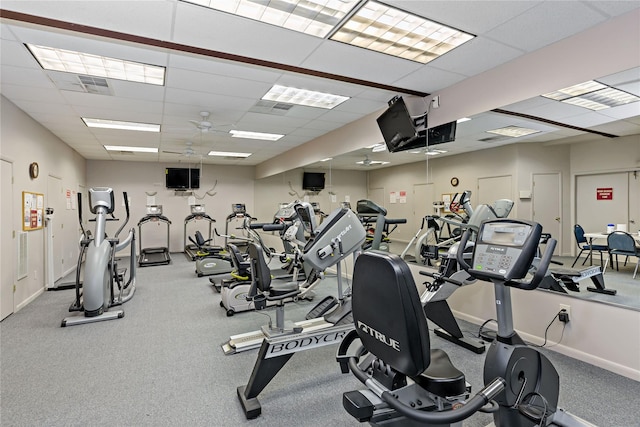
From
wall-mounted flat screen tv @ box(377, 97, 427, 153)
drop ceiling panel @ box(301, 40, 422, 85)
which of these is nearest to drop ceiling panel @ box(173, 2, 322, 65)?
drop ceiling panel @ box(301, 40, 422, 85)

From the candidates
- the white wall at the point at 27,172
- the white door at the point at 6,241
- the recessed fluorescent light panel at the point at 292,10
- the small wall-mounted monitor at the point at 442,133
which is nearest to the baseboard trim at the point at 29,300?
the white wall at the point at 27,172

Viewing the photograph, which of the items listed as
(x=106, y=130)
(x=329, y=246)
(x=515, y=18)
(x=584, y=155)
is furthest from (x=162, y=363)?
(x=106, y=130)

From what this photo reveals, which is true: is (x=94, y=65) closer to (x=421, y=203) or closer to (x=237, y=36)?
(x=237, y=36)

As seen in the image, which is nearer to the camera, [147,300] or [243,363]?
[243,363]

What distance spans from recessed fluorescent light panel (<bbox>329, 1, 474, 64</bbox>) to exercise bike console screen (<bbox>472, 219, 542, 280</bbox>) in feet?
5.56

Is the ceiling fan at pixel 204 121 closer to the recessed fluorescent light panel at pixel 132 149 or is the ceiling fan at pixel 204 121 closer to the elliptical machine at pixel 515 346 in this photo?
the recessed fluorescent light panel at pixel 132 149

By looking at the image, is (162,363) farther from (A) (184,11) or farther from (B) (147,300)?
(A) (184,11)

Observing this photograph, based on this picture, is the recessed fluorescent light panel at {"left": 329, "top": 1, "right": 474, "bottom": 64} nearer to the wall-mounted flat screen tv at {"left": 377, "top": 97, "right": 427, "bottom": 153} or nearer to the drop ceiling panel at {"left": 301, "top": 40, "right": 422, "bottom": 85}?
the drop ceiling panel at {"left": 301, "top": 40, "right": 422, "bottom": 85}

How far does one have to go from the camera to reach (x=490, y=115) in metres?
3.46

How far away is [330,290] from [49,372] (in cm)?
365

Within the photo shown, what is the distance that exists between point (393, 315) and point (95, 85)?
169 inches

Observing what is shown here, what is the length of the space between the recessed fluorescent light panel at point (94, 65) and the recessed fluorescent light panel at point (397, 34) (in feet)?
6.57

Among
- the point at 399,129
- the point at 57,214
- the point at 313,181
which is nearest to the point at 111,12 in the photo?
the point at 399,129

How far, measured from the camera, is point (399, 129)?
4.22 m
